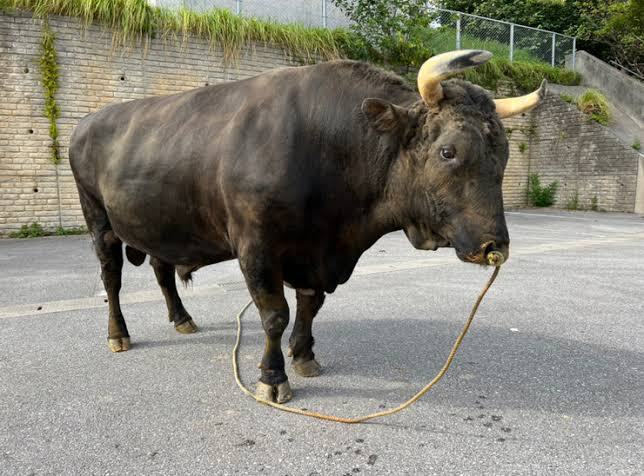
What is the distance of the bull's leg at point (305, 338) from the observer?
321cm

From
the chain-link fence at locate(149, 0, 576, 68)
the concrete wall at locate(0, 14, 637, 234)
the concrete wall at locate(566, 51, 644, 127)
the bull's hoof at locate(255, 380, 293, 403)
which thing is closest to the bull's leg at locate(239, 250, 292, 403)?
the bull's hoof at locate(255, 380, 293, 403)

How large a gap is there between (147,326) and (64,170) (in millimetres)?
7433

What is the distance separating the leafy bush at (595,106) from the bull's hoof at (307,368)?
15968mm

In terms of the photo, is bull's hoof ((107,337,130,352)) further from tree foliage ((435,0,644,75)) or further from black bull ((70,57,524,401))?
tree foliage ((435,0,644,75))

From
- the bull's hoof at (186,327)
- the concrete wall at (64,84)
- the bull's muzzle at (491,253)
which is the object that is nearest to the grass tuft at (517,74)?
the concrete wall at (64,84)

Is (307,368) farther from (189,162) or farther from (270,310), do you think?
(189,162)

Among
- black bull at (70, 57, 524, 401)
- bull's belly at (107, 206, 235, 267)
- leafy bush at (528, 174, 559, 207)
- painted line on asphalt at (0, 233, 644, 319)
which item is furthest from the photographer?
leafy bush at (528, 174, 559, 207)

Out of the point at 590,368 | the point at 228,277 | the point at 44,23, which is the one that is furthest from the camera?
the point at 44,23

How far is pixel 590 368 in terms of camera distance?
324 centimetres

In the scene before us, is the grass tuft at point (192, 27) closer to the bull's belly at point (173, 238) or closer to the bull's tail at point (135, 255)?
the bull's tail at point (135, 255)

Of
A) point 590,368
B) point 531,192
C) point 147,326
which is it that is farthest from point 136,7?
point 531,192

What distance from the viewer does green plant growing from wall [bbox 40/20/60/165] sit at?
974 cm

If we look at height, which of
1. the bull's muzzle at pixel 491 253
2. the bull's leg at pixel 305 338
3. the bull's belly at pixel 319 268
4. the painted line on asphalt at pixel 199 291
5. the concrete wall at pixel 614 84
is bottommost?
the painted line on asphalt at pixel 199 291

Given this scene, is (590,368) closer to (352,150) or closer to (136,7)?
(352,150)
